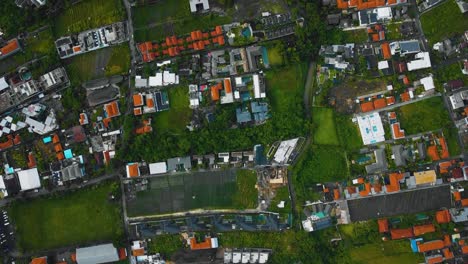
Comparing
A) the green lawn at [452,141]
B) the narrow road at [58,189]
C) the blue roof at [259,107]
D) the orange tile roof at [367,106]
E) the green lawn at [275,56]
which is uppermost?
the green lawn at [275,56]

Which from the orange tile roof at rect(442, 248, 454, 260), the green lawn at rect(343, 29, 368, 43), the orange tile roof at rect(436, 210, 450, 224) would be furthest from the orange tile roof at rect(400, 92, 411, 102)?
the orange tile roof at rect(442, 248, 454, 260)

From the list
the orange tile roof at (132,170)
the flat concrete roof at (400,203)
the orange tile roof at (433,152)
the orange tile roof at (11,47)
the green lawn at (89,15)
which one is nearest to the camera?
the orange tile roof at (433,152)

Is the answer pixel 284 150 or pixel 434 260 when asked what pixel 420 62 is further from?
pixel 434 260

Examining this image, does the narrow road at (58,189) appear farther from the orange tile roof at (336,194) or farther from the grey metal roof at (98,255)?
the orange tile roof at (336,194)

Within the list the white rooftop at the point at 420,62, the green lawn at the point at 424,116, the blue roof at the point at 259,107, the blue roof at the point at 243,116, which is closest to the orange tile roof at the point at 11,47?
the blue roof at the point at 243,116

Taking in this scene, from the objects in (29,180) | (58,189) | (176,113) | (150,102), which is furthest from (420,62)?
(29,180)

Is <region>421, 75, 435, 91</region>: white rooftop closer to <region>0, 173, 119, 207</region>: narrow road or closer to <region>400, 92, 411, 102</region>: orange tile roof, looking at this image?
<region>400, 92, 411, 102</region>: orange tile roof

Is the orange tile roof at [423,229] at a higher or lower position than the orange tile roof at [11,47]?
lower

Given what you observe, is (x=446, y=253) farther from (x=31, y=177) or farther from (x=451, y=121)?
(x=31, y=177)
